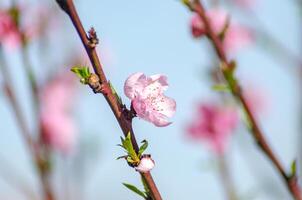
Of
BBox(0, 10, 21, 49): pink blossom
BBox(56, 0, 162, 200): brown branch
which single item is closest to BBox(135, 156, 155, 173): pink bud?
BBox(56, 0, 162, 200): brown branch

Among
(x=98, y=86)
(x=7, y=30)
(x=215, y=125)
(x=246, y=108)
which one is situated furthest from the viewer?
(x=215, y=125)

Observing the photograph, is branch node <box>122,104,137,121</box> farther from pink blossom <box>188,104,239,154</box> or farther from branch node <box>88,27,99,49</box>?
pink blossom <box>188,104,239,154</box>

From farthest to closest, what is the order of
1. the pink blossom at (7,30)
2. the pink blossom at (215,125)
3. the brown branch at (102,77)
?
1. the pink blossom at (215,125)
2. the pink blossom at (7,30)
3. the brown branch at (102,77)

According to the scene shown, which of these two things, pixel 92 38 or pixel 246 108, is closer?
pixel 92 38

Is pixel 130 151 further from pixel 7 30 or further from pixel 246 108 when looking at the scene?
pixel 7 30

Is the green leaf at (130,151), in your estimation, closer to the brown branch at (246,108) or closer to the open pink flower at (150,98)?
the open pink flower at (150,98)

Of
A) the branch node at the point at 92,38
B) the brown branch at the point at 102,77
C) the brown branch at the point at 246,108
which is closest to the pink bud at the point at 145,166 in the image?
the brown branch at the point at 102,77

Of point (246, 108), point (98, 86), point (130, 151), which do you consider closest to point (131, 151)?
point (130, 151)
